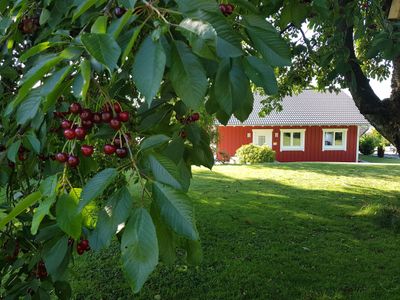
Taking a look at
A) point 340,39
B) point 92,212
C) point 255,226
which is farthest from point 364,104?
point 92,212

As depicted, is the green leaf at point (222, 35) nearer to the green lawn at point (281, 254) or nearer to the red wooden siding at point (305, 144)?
the green lawn at point (281, 254)

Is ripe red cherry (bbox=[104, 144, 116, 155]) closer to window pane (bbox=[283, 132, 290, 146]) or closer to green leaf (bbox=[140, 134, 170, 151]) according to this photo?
green leaf (bbox=[140, 134, 170, 151])

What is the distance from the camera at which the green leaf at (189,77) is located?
885 millimetres

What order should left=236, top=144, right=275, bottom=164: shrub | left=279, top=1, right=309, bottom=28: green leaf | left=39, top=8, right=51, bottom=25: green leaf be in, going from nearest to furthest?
left=39, top=8, right=51, bottom=25: green leaf < left=279, top=1, right=309, bottom=28: green leaf < left=236, top=144, right=275, bottom=164: shrub

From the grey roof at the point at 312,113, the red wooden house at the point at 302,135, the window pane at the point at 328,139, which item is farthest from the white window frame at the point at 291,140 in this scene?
the window pane at the point at 328,139

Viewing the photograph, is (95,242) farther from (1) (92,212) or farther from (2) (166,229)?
(1) (92,212)

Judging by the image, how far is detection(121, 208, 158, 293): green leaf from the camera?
29.5 inches

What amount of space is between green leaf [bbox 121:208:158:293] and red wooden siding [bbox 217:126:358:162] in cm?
2164

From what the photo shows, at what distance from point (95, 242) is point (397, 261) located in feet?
16.1

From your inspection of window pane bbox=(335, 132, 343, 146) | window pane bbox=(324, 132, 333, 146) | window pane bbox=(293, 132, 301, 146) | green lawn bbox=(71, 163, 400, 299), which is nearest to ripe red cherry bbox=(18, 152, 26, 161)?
green lawn bbox=(71, 163, 400, 299)

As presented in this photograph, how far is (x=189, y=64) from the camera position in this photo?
89 cm

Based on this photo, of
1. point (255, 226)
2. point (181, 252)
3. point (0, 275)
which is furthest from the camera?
point (255, 226)

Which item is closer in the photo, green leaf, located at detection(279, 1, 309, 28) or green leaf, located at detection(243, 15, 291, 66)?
green leaf, located at detection(243, 15, 291, 66)

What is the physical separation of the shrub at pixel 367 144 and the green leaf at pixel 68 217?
91.9 ft
